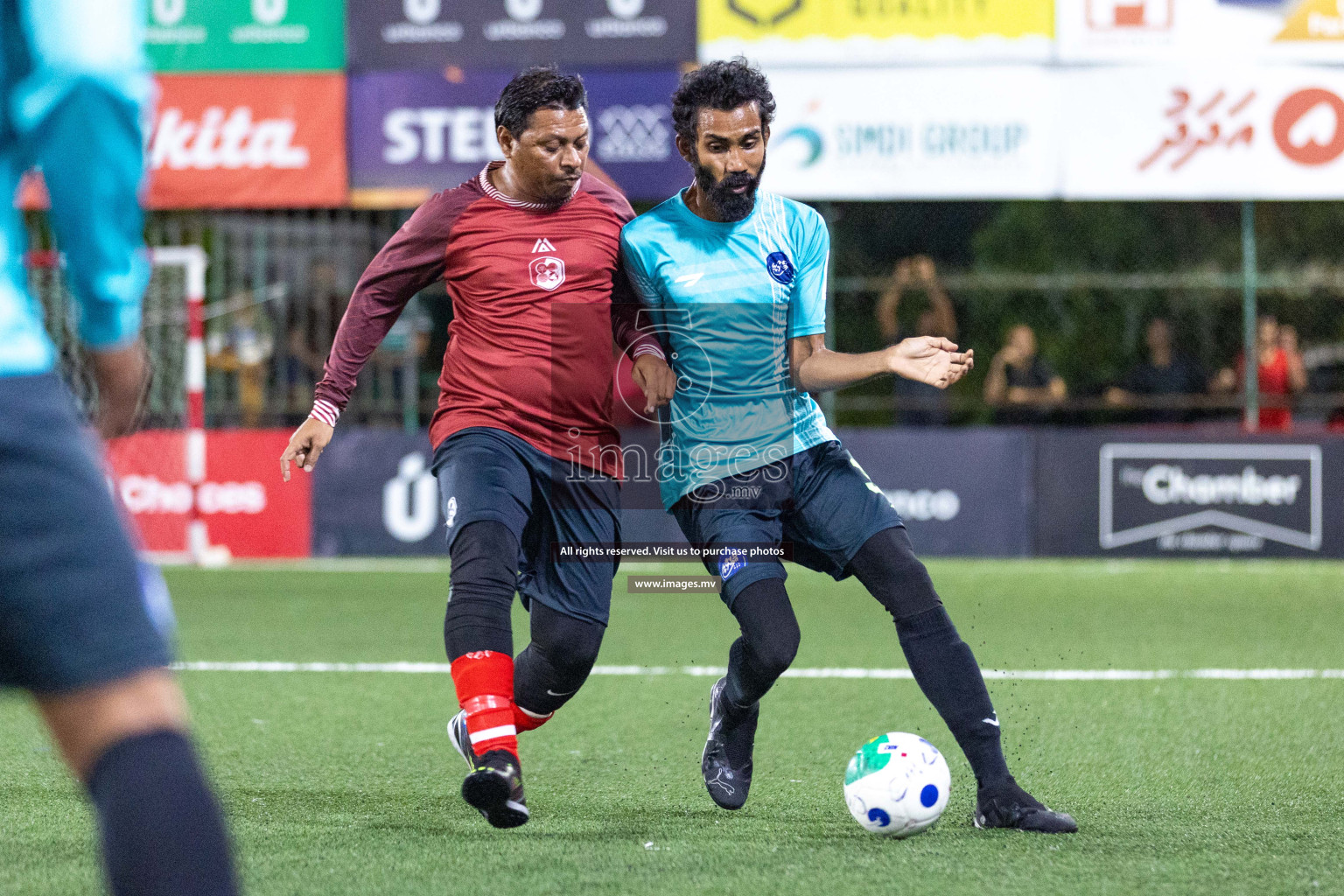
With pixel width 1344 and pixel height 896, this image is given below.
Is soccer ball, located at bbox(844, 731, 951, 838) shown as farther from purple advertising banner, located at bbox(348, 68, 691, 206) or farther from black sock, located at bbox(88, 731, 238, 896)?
purple advertising banner, located at bbox(348, 68, 691, 206)

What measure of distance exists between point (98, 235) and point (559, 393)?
8.64 feet

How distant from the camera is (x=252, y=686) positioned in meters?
6.64

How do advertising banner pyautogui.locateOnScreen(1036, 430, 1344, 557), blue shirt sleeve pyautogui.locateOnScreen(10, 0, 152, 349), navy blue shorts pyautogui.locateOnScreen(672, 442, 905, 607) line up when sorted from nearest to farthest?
blue shirt sleeve pyautogui.locateOnScreen(10, 0, 152, 349)
navy blue shorts pyautogui.locateOnScreen(672, 442, 905, 607)
advertising banner pyautogui.locateOnScreen(1036, 430, 1344, 557)

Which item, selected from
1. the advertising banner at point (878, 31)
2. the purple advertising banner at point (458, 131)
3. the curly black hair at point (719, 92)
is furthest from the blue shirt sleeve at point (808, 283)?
the advertising banner at point (878, 31)

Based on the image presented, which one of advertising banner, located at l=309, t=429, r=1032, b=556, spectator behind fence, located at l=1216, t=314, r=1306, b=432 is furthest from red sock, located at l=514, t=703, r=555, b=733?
spectator behind fence, located at l=1216, t=314, r=1306, b=432

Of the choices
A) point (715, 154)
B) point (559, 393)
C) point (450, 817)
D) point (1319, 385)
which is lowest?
point (1319, 385)

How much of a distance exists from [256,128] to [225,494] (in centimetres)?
299

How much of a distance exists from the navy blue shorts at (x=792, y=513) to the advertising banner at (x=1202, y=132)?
9.11m

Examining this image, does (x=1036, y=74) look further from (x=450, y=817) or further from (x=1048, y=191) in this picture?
(x=450, y=817)

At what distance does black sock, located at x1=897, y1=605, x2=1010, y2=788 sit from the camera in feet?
13.3

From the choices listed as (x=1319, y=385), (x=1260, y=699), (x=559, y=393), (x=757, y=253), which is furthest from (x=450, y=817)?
(x=1319, y=385)

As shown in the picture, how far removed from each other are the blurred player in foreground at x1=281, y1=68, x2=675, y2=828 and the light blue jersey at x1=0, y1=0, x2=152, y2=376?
2.30m

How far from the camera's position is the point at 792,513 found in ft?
14.0

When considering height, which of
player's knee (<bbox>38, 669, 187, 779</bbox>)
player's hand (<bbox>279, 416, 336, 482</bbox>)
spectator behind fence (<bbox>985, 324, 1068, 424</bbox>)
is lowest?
spectator behind fence (<bbox>985, 324, 1068, 424</bbox>)
